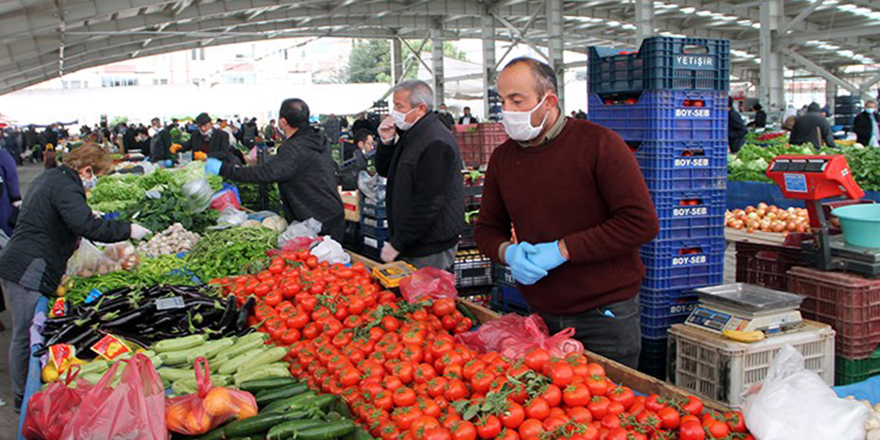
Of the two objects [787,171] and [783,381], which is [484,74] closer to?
[787,171]

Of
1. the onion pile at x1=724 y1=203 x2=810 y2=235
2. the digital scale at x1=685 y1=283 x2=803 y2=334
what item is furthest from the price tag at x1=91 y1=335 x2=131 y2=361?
the onion pile at x1=724 y1=203 x2=810 y2=235

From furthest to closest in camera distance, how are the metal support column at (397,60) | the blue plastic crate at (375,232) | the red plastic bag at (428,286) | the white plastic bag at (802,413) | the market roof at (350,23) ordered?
the metal support column at (397,60), the market roof at (350,23), the blue plastic crate at (375,232), the red plastic bag at (428,286), the white plastic bag at (802,413)

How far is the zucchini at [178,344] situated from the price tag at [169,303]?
0.92ft

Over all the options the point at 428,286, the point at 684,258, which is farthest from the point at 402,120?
the point at 684,258

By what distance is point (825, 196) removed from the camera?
13.1ft

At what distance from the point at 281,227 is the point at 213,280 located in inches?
72.7

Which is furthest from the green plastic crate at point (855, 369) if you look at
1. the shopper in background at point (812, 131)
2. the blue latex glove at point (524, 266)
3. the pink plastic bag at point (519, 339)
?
A: the shopper in background at point (812, 131)

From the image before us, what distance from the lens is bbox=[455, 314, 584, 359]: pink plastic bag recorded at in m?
2.71

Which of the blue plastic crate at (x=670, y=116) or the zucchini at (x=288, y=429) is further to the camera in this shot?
the blue plastic crate at (x=670, y=116)

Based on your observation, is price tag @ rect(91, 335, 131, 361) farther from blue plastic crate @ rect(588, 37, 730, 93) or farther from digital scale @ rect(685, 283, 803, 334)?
blue plastic crate @ rect(588, 37, 730, 93)

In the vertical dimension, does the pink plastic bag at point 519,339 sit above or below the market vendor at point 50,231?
below

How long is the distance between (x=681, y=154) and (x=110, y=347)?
3179 millimetres

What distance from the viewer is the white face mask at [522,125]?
2631 millimetres

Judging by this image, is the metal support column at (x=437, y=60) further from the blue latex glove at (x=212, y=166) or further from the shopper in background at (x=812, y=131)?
the blue latex glove at (x=212, y=166)
